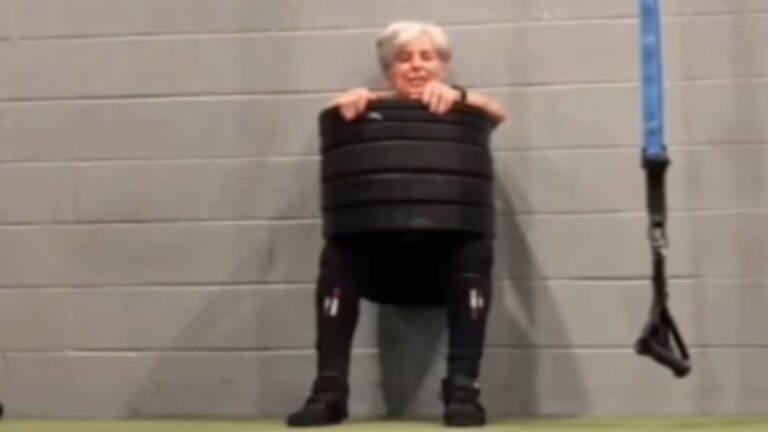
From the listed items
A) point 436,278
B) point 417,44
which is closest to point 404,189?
point 436,278

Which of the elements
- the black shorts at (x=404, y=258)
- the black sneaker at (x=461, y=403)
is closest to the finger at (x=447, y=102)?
the black shorts at (x=404, y=258)

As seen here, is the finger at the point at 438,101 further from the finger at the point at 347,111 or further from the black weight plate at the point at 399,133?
the finger at the point at 347,111

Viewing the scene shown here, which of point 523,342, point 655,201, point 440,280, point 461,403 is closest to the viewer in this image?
point 655,201

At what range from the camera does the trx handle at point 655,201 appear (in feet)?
6.61

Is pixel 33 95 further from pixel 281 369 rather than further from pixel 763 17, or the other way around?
pixel 763 17

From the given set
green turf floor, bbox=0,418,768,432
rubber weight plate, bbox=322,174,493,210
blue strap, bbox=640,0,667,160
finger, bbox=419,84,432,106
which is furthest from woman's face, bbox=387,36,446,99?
green turf floor, bbox=0,418,768,432

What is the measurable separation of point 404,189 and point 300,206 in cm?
46

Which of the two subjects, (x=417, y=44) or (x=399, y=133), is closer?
(x=399, y=133)

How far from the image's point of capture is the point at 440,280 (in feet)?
7.82

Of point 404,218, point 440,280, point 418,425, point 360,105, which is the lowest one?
point 418,425

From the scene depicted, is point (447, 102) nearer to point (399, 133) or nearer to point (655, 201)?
point (399, 133)

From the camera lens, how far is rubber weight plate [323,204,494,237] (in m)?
2.24

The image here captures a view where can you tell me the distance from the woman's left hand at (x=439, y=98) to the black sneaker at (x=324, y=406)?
526 millimetres

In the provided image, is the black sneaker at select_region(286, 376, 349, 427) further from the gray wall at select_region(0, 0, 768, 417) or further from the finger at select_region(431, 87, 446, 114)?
the finger at select_region(431, 87, 446, 114)
